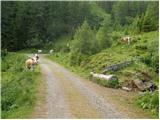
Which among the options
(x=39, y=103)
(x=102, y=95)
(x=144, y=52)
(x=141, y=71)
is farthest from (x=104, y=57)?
(x=39, y=103)

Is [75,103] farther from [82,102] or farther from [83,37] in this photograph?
[83,37]

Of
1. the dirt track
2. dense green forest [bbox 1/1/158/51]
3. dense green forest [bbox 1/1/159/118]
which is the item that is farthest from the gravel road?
dense green forest [bbox 1/1/158/51]

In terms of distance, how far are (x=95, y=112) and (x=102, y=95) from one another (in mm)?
5405

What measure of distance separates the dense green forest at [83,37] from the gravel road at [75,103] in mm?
1723

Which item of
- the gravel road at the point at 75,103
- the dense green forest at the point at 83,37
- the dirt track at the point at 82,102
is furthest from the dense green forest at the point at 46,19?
the gravel road at the point at 75,103

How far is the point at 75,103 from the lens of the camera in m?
21.6

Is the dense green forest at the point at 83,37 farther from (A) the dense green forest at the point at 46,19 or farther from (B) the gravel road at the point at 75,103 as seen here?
(B) the gravel road at the point at 75,103

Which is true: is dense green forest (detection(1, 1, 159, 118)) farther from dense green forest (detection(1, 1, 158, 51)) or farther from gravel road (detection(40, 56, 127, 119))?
gravel road (detection(40, 56, 127, 119))

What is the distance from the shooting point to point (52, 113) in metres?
19.0

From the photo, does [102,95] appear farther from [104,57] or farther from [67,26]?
[67,26]

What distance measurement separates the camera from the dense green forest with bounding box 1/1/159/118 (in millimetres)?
34031

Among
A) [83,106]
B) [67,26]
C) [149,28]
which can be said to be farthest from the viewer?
[67,26]

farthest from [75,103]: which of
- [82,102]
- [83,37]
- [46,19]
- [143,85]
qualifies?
[46,19]

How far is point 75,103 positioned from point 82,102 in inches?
20.1
